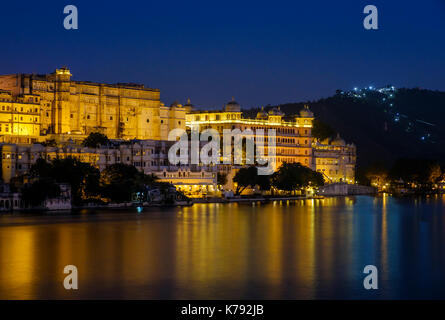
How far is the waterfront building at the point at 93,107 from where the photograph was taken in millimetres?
63281

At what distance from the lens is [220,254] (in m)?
32.8

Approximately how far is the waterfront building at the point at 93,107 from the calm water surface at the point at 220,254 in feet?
52.1

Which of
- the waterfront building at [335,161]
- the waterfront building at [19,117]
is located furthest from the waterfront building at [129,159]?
the waterfront building at [335,161]

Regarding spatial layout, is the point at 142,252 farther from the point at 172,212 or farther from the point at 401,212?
the point at 401,212

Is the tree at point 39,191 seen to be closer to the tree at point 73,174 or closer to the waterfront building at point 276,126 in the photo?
the tree at point 73,174

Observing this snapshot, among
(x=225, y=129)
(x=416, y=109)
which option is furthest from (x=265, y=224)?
(x=416, y=109)

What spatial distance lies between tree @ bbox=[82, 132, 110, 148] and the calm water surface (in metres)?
11.0

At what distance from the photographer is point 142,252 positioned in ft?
108

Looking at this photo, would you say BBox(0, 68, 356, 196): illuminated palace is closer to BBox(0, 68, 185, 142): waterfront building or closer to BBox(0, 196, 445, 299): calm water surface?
BBox(0, 68, 185, 142): waterfront building

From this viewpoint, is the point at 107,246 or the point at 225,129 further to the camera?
the point at 225,129

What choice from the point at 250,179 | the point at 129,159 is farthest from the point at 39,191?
the point at 250,179

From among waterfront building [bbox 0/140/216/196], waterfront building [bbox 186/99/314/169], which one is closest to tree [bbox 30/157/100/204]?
waterfront building [bbox 0/140/216/196]
